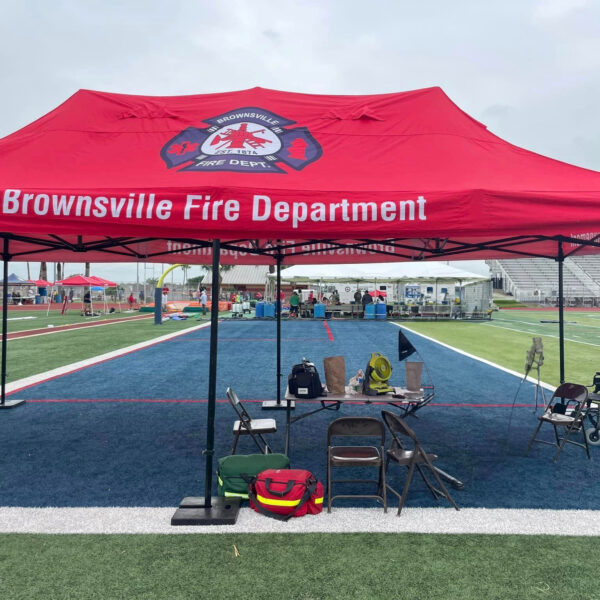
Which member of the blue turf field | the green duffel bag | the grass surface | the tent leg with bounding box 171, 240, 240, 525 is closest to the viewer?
the tent leg with bounding box 171, 240, 240, 525

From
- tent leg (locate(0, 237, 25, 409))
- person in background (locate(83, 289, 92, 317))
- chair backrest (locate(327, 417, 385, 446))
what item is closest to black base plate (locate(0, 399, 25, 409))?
tent leg (locate(0, 237, 25, 409))

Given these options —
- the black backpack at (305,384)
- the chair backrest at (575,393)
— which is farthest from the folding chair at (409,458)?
the chair backrest at (575,393)

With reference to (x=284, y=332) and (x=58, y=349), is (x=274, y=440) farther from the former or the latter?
(x=284, y=332)

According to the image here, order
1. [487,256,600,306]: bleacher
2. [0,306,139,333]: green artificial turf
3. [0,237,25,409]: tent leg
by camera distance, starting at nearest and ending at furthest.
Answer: [0,237,25,409]: tent leg, [0,306,139,333]: green artificial turf, [487,256,600,306]: bleacher

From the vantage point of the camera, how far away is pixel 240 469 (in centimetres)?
421

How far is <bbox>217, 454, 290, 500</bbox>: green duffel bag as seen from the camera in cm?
406

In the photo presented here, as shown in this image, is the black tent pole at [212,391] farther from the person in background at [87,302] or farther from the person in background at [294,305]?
the person in background at [87,302]

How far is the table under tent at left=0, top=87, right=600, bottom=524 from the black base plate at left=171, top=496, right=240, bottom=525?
0.06ft

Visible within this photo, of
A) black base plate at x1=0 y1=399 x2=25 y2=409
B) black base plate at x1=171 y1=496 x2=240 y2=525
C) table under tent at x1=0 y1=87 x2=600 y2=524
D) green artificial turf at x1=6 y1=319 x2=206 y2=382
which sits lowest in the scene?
black base plate at x1=171 y1=496 x2=240 y2=525

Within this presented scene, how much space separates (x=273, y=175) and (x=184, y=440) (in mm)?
3753

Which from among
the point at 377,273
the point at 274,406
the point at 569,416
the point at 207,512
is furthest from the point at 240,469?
the point at 377,273

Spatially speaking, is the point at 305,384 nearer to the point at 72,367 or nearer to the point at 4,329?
the point at 4,329

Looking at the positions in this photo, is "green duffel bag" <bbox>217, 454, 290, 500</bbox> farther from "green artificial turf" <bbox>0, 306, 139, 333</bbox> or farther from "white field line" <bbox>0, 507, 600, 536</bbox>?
"green artificial turf" <bbox>0, 306, 139, 333</bbox>

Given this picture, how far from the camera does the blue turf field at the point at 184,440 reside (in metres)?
4.26
